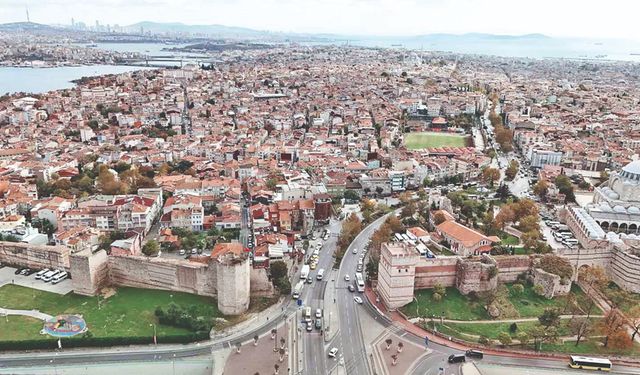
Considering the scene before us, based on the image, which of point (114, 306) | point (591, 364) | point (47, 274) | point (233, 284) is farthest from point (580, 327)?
point (47, 274)

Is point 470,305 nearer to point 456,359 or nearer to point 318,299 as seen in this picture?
point 456,359

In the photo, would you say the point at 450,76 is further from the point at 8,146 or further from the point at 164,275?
the point at 164,275

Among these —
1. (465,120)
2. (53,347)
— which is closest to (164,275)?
(53,347)

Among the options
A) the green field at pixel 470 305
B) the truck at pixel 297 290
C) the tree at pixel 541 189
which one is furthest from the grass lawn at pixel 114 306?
the tree at pixel 541 189

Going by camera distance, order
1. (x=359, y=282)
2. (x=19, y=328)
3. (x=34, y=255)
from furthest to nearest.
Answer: (x=34, y=255), (x=359, y=282), (x=19, y=328)

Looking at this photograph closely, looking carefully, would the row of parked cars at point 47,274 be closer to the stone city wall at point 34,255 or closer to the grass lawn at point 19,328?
the stone city wall at point 34,255

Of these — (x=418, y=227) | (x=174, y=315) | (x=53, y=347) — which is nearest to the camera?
(x=53, y=347)
